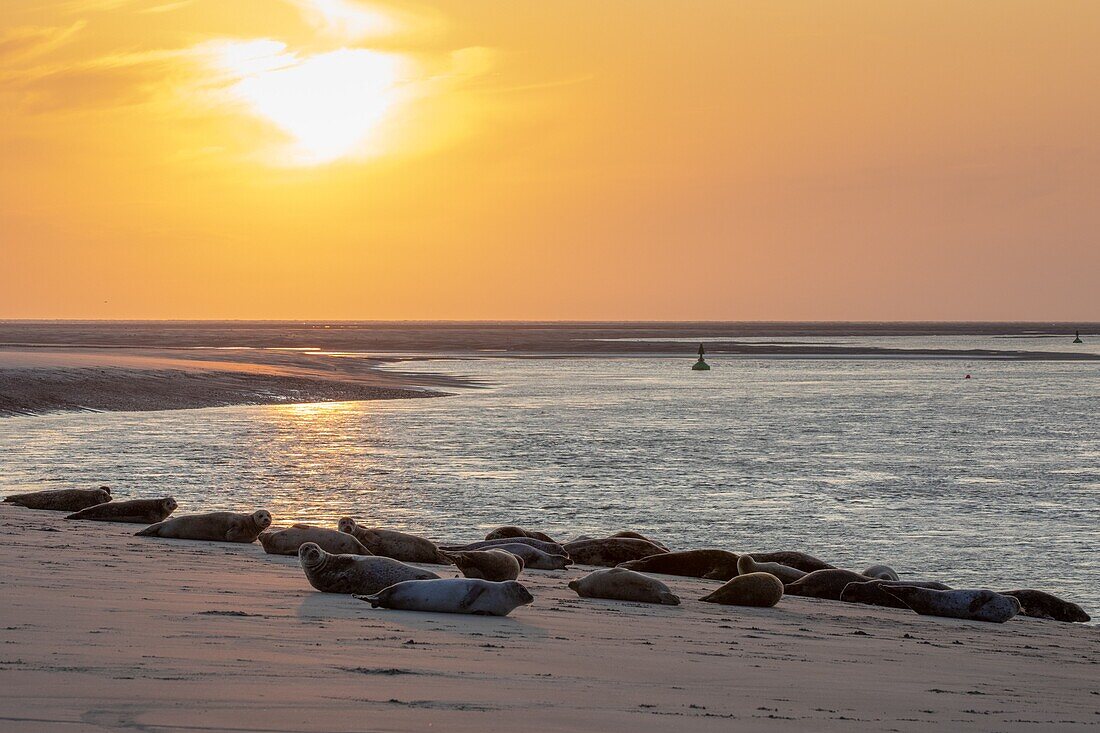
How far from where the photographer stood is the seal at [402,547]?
12.4 meters

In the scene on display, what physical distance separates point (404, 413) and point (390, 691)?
31.4 m

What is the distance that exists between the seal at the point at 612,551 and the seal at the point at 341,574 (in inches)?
159

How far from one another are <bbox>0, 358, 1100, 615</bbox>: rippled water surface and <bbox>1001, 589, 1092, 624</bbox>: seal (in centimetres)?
61

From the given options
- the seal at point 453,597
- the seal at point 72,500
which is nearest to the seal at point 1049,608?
the seal at point 453,597

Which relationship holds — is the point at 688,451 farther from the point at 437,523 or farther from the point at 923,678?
the point at 923,678

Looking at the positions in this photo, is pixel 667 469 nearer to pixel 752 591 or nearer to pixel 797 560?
pixel 797 560

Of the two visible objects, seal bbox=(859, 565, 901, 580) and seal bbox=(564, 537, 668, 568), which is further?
seal bbox=(564, 537, 668, 568)

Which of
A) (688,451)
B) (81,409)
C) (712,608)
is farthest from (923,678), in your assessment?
(81,409)

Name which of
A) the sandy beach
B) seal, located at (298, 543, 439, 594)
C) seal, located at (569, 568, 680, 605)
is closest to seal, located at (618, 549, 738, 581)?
the sandy beach

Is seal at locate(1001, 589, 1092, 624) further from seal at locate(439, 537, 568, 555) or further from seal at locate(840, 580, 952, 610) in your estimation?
seal at locate(439, 537, 568, 555)

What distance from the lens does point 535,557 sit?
1254 centimetres

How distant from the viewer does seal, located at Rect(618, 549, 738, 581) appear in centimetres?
1272

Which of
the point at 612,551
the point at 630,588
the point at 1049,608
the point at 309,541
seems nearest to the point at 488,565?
the point at 630,588

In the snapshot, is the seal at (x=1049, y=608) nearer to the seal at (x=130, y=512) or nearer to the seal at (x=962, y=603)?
the seal at (x=962, y=603)
